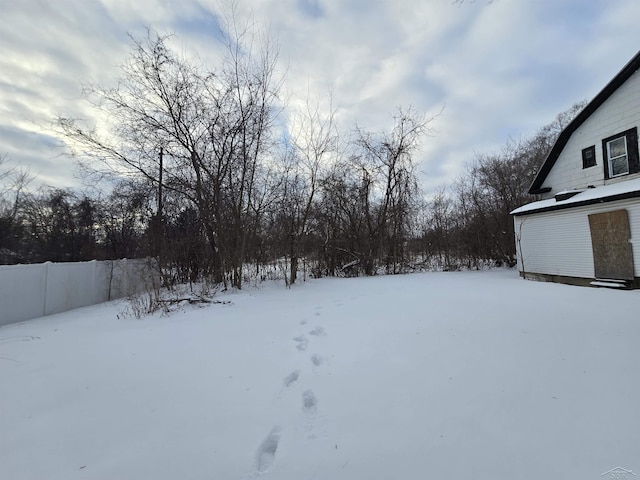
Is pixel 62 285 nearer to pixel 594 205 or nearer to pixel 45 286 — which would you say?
pixel 45 286

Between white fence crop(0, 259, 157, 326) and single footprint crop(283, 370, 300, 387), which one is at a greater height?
white fence crop(0, 259, 157, 326)

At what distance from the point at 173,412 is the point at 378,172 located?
13080mm

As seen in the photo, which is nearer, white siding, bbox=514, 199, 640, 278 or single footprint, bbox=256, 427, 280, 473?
single footprint, bbox=256, 427, 280, 473

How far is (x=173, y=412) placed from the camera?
2312 mm

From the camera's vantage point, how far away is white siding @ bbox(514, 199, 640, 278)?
24.8ft

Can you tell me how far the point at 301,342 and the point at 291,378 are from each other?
3.45 feet

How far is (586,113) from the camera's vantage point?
10.1 metres

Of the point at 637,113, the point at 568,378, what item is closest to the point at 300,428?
the point at 568,378

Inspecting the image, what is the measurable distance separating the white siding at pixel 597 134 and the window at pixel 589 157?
116 millimetres

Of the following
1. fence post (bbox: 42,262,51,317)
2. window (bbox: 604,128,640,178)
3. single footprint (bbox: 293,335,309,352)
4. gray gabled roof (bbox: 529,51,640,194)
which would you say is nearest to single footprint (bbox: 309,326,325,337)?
single footprint (bbox: 293,335,309,352)

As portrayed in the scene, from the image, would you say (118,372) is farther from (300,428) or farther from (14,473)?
(300,428)

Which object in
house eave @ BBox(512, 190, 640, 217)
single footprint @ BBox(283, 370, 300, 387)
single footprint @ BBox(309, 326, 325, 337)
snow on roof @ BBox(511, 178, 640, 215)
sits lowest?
single footprint @ BBox(283, 370, 300, 387)

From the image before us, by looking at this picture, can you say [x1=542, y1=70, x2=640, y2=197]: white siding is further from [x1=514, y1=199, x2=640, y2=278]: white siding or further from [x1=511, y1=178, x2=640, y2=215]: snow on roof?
[x1=514, y1=199, x2=640, y2=278]: white siding

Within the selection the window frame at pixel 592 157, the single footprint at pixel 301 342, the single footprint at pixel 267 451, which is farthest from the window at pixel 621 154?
the single footprint at pixel 267 451
